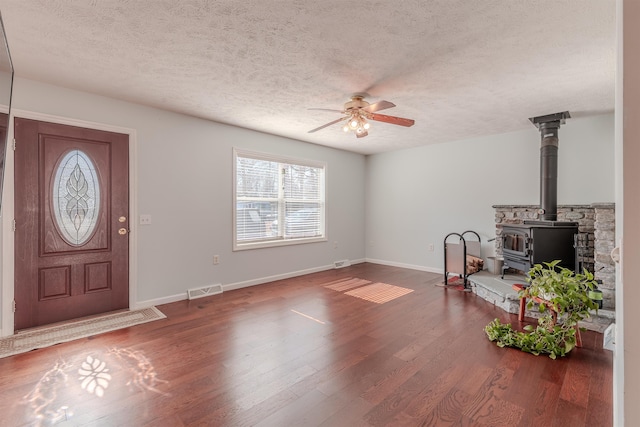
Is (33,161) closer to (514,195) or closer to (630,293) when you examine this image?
(630,293)

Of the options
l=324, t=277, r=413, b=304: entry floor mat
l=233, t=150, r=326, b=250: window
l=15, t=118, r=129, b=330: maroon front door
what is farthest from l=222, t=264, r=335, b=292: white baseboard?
l=15, t=118, r=129, b=330: maroon front door

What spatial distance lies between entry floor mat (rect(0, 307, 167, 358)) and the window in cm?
156

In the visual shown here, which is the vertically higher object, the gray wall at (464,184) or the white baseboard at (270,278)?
the gray wall at (464,184)

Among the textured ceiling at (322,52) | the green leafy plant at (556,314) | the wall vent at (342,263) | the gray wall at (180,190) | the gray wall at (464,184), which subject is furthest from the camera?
the wall vent at (342,263)

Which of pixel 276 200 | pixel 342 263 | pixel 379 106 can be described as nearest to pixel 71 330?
pixel 276 200

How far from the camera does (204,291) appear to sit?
4121 mm

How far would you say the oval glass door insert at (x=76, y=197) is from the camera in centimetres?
311

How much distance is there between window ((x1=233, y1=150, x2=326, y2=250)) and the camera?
468 centimetres

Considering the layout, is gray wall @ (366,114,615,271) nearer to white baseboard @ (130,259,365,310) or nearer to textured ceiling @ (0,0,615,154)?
textured ceiling @ (0,0,615,154)

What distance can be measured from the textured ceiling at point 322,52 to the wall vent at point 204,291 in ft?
7.88

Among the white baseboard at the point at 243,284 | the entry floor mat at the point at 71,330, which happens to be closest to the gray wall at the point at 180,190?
the white baseboard at the point at 243,284

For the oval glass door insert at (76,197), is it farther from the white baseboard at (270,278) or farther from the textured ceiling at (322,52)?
the white baseboard at (270,278)

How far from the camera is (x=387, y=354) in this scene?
2.50 m

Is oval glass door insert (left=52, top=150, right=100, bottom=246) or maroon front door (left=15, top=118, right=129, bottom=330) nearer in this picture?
maroon front door (left=15, top=118, right=129, bottom=330)
